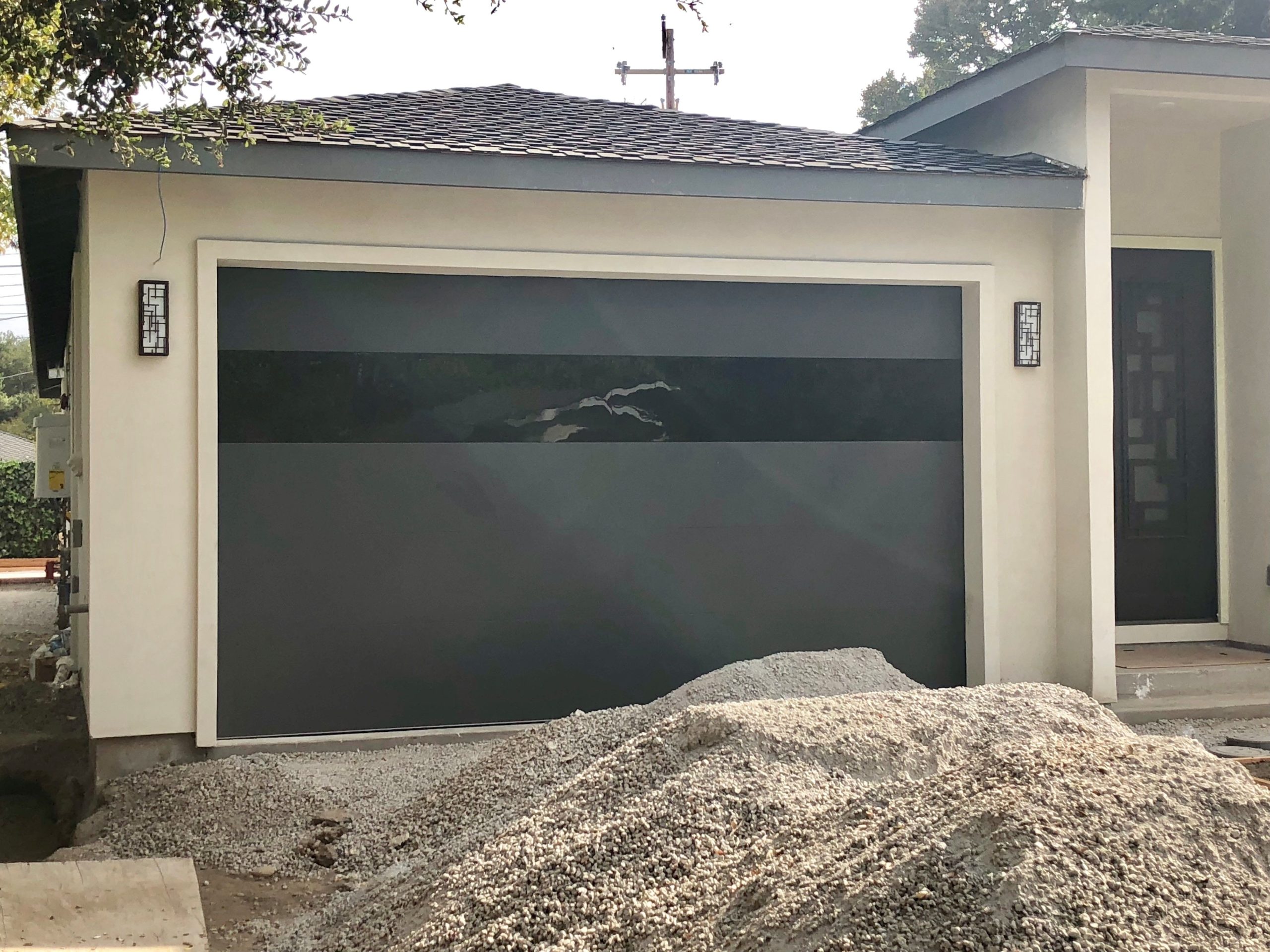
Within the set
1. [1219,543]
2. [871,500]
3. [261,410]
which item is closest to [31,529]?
[261,410]

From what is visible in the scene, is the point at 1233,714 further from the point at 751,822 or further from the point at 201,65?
the point at 201,65

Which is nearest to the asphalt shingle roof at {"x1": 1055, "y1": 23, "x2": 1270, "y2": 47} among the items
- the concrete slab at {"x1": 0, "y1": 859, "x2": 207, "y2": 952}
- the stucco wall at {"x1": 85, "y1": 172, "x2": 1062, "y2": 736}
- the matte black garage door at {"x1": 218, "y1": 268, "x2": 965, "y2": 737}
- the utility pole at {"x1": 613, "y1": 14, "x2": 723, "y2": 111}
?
the stucco wall at {"x1": 85, "y1": 172, "x2": 1062, "y2": 736}

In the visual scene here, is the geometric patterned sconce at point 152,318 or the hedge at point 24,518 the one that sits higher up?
the geometric patterned sconce at point 152,318

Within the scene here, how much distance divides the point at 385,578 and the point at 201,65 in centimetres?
301

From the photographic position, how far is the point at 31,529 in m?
21.8

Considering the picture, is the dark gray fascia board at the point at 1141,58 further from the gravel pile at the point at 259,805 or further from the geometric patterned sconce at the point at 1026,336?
Answer: the gravel pile at the point at 259,805

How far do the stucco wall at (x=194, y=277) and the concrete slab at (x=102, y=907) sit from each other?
2694mm

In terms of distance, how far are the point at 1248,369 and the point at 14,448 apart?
107ft

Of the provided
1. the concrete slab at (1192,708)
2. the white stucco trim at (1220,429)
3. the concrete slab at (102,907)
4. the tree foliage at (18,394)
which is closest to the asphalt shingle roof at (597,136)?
the white stucco trim at (1220,429)

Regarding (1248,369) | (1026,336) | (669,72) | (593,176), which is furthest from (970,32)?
(593,176)

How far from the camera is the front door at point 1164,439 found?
861 centimetres

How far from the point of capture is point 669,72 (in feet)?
81.8

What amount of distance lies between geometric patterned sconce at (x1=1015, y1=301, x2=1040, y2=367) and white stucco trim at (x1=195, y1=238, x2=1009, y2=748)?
121mm

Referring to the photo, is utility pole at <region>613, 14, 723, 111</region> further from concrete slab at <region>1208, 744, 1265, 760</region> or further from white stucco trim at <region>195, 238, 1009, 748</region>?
concrete slab at <region>1208, 744, 1265, 760</region>
